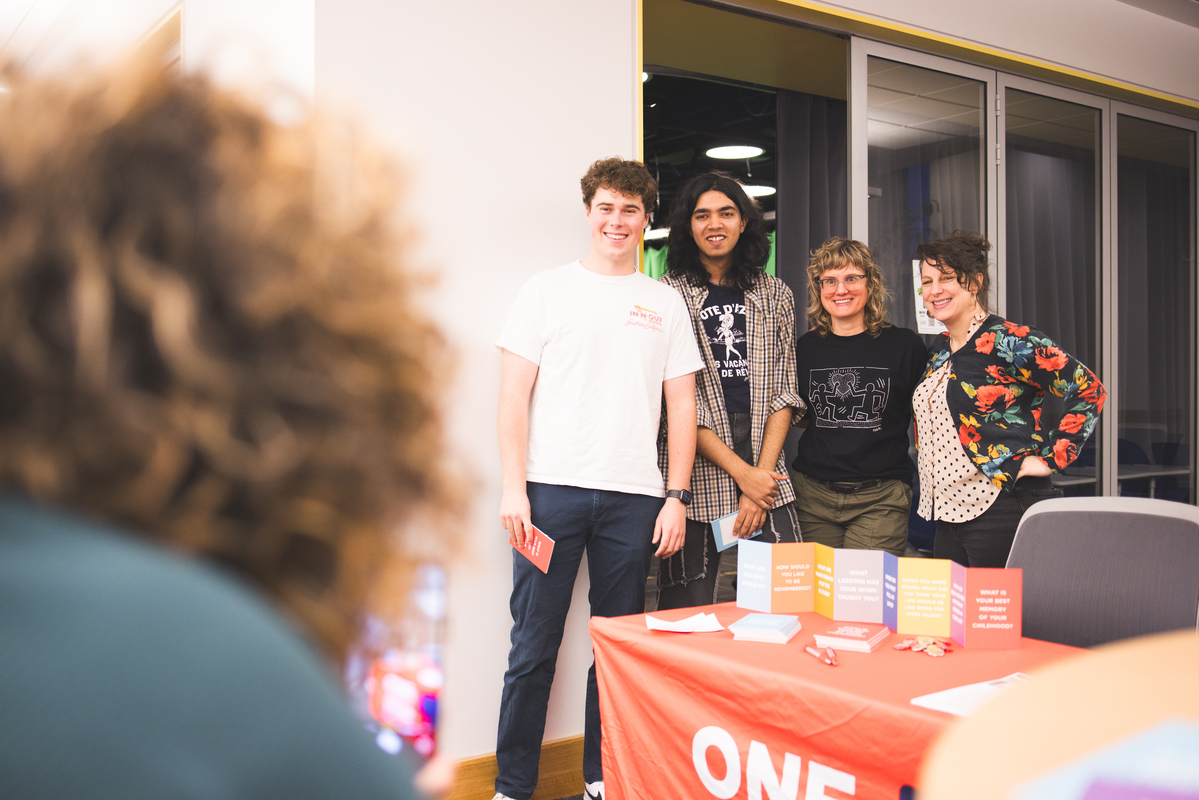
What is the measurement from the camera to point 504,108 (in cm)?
260

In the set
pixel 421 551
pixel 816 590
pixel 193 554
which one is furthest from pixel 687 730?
pixel 193 554

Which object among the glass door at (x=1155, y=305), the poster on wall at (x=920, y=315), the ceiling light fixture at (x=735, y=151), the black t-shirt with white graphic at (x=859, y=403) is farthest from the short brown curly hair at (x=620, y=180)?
the ceiling light fixture at (x=735, y=151)

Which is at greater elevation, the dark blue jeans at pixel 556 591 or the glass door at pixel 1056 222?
the glass door at pixel 1056 222

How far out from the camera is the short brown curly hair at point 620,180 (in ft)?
8.11

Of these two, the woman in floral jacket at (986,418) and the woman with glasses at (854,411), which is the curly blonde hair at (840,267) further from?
the woman in floral jacket at (986,418)

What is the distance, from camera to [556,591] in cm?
242

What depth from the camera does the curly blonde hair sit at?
276 cm

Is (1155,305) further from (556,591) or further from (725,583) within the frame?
(556,591)

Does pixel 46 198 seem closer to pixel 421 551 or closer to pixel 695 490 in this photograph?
pixel 421 551

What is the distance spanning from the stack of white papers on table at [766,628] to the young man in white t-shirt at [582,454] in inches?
30.6

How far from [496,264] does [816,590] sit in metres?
1.39

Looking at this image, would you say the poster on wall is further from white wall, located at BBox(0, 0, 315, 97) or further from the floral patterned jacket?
white wall, located at BBox(0, 0, 315, 97)

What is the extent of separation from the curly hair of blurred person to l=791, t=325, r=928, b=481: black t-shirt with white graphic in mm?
2378

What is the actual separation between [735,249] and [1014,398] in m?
1.00
